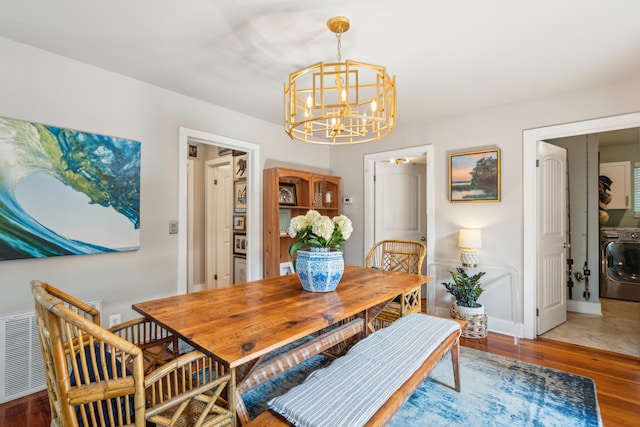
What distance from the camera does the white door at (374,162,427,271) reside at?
14.3 ft

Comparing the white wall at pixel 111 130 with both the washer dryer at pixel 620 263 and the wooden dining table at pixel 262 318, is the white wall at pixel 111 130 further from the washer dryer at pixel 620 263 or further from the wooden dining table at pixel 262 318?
the washer dryer at pixel 620 263

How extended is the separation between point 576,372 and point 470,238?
133 centimetres

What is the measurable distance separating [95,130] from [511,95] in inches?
144

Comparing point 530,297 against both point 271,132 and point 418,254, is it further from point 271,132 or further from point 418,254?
point 271,132

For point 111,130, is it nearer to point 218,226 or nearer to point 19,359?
point 19,359

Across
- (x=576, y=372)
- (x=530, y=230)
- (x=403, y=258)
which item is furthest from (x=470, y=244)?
(x=576, y=372)

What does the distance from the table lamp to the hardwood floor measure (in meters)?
0.76

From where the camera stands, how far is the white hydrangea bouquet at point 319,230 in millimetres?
1925

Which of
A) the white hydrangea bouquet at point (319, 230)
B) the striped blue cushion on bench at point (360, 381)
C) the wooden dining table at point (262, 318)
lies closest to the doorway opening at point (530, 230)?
the wooden dining table at point (262, 318)

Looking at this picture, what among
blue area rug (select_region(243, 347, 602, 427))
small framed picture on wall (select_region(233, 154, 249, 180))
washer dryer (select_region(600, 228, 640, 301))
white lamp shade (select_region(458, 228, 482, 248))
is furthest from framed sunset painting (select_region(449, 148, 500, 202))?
washer dryer (select_region(600, 228, 640, 301))

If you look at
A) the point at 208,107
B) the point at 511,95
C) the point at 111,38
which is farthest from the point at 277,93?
the point at 511,95

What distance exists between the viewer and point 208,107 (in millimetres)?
3234

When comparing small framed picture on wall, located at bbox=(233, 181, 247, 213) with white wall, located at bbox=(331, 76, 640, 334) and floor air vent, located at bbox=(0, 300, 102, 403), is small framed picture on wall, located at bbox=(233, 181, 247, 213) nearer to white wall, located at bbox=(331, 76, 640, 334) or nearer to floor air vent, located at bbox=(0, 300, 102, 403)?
white wall, located at bbox=(331, 76, 640, 334)

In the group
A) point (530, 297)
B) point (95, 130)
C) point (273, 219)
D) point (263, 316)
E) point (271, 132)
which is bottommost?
point (530, 297)
